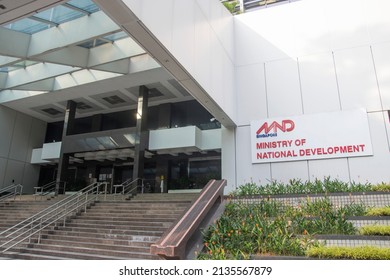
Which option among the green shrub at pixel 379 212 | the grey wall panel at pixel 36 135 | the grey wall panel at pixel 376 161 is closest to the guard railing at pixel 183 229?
the green shrub at pixel 379 212

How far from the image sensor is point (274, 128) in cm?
1157

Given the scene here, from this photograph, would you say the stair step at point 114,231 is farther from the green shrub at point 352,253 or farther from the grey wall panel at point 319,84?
the grey wall panel at point 319,84

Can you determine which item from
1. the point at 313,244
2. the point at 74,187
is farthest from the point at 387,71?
the point at 74,187

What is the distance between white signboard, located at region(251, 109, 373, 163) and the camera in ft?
34.3

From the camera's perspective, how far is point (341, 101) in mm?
11016

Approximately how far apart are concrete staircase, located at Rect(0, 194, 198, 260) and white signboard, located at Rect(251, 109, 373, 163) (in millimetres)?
4007

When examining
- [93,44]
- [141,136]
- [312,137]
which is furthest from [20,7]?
[141,136]

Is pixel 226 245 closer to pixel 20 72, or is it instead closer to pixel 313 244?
pixel 313 244

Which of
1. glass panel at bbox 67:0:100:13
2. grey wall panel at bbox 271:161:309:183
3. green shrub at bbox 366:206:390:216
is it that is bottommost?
green shrub at bbox 366:206:390:216

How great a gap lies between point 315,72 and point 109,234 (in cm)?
923

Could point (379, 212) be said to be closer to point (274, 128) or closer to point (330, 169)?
point (330, 169)

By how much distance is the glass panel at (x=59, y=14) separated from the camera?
10167mm

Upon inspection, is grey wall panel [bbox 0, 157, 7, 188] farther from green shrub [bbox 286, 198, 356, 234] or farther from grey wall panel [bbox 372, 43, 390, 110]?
grey wall panel [bbox 372, 43, 390, 110]

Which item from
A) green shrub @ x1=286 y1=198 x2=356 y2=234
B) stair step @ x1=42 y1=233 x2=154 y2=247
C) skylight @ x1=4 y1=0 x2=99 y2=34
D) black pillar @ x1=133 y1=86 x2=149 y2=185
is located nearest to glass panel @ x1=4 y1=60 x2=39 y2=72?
skylight @ x1=4 y1=0 x2=99 y2=34
